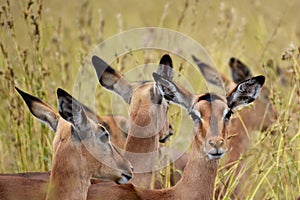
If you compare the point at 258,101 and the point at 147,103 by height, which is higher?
the point at 258,101

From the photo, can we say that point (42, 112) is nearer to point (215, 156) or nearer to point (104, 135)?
point (104, 135)

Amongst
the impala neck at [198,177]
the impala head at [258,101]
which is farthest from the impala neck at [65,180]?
the impala head at [258,101]

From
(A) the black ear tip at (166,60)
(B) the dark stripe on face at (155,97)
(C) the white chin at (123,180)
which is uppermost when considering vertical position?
(A) the black ear tip at (166,60)

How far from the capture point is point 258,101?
24.8ft

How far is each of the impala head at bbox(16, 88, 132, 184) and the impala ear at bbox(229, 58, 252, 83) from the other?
283 centimetres

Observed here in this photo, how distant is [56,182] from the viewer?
15.0 feet

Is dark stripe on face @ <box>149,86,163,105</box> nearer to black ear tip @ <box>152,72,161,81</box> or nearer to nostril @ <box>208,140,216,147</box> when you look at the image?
black ear tip @ <box>152,72,161,81</box>

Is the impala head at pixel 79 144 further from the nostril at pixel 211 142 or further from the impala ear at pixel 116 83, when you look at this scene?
the impala ear at pixel 116 83

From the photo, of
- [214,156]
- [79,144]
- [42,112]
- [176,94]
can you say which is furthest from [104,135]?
[214,156]

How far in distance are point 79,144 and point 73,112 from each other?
0.25 m

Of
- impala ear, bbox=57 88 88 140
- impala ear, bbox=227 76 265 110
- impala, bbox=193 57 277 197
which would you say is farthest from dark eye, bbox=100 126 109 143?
impala, bbox=193 57 277 197

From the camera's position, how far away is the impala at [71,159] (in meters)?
4.59

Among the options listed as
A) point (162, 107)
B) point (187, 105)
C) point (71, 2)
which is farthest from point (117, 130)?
point (71, 2)

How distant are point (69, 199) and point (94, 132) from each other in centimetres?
45
